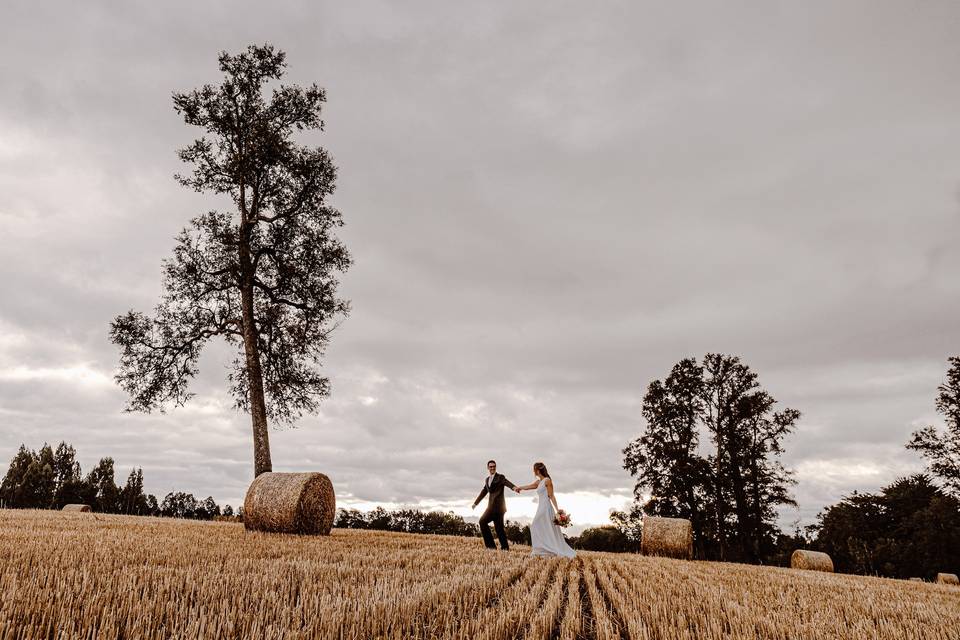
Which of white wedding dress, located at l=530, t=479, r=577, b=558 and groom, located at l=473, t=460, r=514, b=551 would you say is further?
groom, located at l=473, t=460, r=514, b=551

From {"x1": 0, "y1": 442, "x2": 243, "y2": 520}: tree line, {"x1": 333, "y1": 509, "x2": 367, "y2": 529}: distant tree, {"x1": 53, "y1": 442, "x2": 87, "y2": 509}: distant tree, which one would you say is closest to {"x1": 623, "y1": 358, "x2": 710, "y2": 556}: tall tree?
{"x1": 333, "y1": 509, "x2": 367, "y2": 529}: distant tree

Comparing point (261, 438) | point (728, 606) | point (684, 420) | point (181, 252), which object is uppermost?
point (181, 252)

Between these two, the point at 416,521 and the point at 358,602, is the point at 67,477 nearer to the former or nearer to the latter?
the point at 416,521

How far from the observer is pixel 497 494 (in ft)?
43.1

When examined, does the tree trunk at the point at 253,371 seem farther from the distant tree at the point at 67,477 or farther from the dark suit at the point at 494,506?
the distant tree at the point at 67,477

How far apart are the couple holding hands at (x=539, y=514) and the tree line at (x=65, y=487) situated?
214 ft

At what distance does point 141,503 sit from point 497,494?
260 ft

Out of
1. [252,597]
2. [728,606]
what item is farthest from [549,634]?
[728,606]

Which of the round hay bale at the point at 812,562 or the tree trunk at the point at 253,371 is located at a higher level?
the tree trunk at the point at 253,371

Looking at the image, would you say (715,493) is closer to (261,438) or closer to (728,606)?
(261,438)

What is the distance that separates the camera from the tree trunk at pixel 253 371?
17484 mm

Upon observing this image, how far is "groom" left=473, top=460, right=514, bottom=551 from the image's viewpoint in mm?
12945

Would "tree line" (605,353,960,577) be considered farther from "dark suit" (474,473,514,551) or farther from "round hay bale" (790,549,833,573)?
"dark suit" (474,473,514,551)

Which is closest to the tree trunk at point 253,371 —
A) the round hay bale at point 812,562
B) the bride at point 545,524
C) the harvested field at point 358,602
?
the bride at point 545,524
